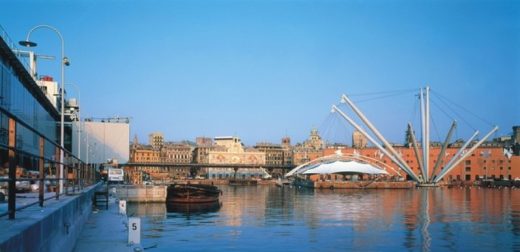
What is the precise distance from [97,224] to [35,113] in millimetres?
35162

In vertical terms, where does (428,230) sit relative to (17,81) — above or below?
below

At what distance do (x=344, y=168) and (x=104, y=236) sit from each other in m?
124

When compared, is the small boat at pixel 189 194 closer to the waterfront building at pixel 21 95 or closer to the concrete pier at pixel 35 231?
the waterfront building at pixel 21 95

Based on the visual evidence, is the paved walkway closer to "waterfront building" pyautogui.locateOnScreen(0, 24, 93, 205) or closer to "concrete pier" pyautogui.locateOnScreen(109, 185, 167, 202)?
"waterfront building" pyautogui.locateOnScreen(0, 24, 93, 205)

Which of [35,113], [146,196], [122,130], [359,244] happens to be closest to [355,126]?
[122,130]

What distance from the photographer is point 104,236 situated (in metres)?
21.8

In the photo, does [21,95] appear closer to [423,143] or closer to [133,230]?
[133,230]

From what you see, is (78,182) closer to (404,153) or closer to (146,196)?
(146,196)

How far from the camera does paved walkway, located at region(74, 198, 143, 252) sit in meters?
18.5

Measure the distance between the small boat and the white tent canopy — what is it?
76.6 metres

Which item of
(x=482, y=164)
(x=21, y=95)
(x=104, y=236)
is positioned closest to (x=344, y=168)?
(x=482, y=164)

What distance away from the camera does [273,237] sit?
32000 mm

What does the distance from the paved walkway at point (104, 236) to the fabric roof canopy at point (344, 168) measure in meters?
114

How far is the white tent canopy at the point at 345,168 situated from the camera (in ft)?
463
